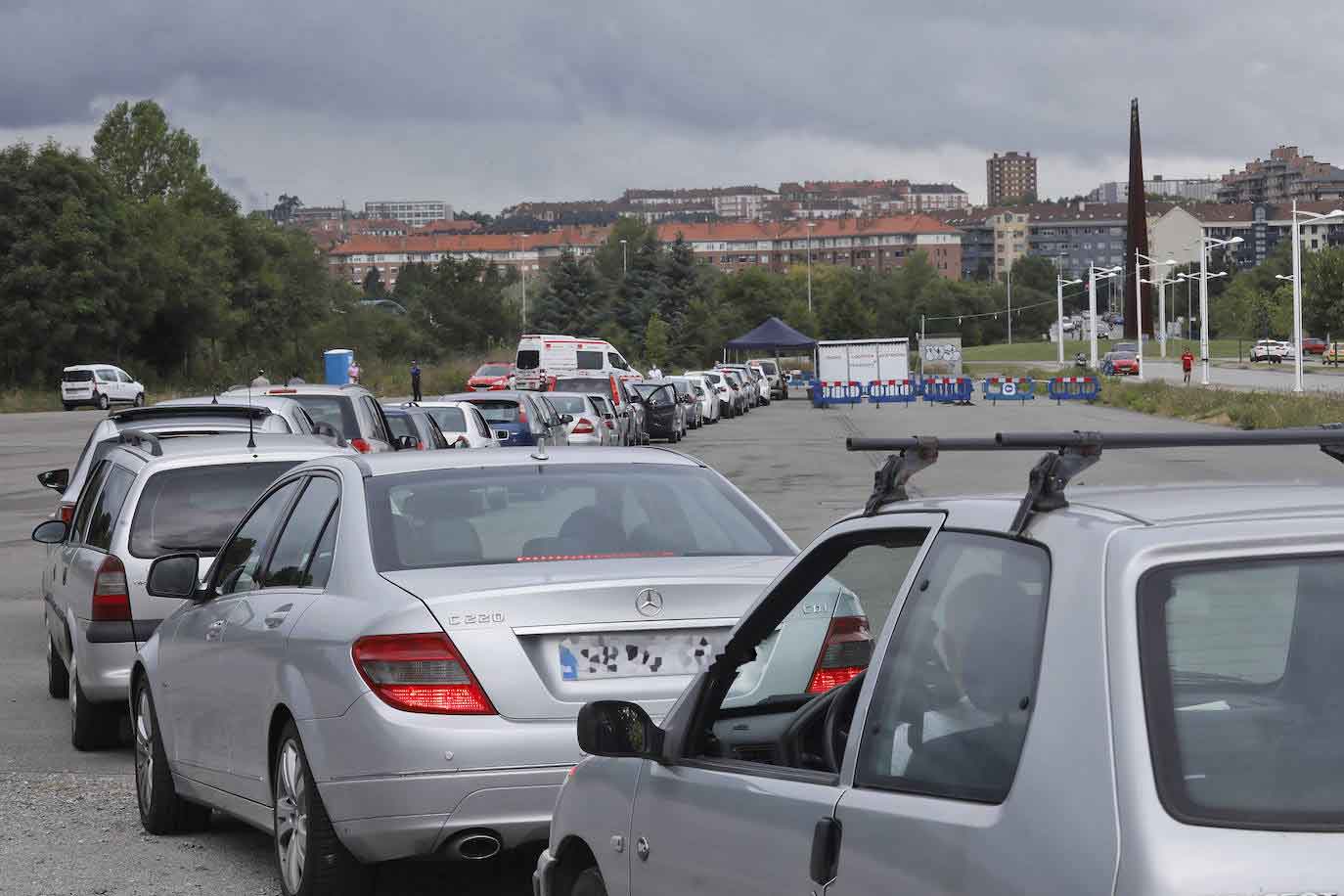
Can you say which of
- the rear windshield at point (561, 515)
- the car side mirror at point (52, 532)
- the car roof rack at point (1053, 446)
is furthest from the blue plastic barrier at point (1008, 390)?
the car roof rack at point (1053, 446)

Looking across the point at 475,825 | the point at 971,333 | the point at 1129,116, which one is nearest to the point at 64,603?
the point at 475,825

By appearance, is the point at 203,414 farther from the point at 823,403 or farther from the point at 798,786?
the point at 823,403

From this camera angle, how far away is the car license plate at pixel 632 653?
19.4 feet

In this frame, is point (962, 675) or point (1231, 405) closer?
point (962, 675)

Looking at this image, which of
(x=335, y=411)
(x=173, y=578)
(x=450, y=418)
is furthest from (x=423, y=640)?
(x=450, y=418)

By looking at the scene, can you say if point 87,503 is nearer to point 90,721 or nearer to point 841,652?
point 90,721

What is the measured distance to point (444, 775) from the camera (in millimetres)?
5715

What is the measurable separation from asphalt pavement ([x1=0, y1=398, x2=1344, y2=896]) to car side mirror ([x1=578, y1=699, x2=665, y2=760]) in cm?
58

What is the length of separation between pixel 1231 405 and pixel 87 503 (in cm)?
4160

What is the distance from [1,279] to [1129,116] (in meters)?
109

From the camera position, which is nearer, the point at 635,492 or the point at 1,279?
the point at 635,492

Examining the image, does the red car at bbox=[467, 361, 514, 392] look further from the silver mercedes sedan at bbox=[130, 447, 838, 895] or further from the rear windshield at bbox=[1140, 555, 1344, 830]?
the rear windshield at bbox=[1140, 555, 1344, 830]

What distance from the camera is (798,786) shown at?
141 inches

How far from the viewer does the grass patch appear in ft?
138
